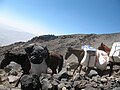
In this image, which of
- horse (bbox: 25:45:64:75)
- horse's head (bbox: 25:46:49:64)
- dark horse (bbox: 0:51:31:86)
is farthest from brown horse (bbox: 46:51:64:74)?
dark horse (bbox: 0:51:31:86)

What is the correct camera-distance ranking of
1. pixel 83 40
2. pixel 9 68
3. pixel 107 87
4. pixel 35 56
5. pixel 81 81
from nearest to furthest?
pixel 107 87 < pixel 81 81 < pixel 35 56 < pixel 9 68 < pixel 83 40

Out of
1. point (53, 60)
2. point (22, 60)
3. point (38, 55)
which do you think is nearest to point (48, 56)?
point (53, 60)

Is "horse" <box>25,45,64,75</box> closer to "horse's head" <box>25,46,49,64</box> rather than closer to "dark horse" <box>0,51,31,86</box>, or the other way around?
"horse's head" <box>25,46,49,64</box>

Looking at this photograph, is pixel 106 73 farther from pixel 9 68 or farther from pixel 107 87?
pixel 9 68

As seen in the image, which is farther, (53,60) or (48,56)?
(53,60)

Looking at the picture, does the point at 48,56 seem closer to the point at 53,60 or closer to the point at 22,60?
the point at 53,60

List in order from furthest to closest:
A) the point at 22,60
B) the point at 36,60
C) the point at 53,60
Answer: the point at 53,60 → the point at 22,60 → the point at 36,60

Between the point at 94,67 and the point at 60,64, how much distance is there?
1429 mm

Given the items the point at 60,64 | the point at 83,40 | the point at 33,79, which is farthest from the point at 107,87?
the point at 83,40

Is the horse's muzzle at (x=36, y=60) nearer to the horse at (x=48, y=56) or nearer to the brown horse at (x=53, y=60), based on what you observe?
the horse at (x=48, y=56)

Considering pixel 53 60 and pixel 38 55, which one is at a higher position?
pixel 38 55

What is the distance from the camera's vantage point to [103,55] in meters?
9.07

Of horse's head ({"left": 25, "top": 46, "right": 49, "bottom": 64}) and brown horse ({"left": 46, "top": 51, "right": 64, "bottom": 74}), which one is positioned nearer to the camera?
horse's head ({"left": 25, "top": 46, "right": 49, "bottom": 64})

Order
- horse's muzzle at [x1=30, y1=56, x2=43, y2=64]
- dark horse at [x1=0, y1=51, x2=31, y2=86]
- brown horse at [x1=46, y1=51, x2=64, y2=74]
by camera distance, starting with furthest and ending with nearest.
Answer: brown horse at [x1=46, y1=51, x2=64, y2=74] → dark horse at [x1=0, y1=51, x2=31, y2=86] → horse's muzzle at [x1=30, y1=56, x2=43, y2=64]
